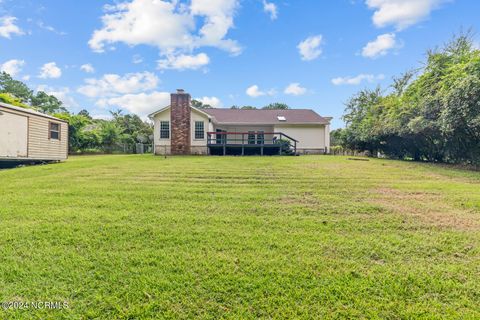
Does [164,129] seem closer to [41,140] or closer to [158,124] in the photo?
[158,124]

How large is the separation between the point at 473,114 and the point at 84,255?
12661 millimetres

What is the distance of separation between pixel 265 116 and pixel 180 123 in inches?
320

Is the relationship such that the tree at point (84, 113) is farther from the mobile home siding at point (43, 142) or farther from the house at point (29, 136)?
the house at point (29, 136)

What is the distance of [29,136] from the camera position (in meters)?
12.5

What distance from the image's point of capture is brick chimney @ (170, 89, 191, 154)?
19.9 metres

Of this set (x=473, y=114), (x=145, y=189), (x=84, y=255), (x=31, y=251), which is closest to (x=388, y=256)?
(x=84, y=255)

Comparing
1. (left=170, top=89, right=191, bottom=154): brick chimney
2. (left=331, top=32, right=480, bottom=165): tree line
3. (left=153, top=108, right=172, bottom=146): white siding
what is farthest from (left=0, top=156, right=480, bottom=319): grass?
(left=153, top=108, right=172, bottom=146): white siding

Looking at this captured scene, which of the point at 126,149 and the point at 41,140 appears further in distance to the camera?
the point at 126,149

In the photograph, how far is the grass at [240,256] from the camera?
7.19ft

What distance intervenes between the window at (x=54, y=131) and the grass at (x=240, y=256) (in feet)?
32.9

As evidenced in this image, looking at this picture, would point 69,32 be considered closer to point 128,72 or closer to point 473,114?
point 128,72

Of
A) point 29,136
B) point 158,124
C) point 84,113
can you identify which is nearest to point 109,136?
point 158,124

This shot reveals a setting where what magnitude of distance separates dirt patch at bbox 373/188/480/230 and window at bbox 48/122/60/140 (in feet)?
52.1

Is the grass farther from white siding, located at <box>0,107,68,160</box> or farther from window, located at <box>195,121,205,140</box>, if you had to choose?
A: window, located at <box>195,121,205,140</box>
